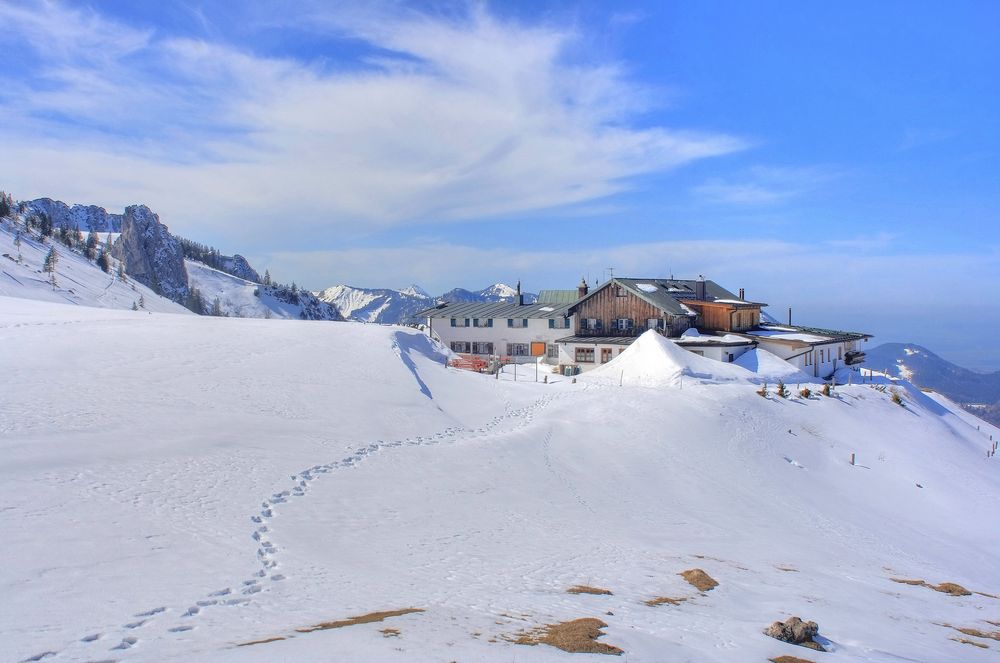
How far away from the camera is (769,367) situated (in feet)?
153

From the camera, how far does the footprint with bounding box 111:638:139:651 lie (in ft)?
24.6

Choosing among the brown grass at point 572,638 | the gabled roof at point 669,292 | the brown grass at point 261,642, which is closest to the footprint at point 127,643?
the brown grass at point 261,642

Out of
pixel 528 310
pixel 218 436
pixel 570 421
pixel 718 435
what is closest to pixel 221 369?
pixel 218 436

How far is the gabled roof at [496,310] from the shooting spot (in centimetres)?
6425

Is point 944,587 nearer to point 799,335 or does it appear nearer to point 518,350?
point 799,335

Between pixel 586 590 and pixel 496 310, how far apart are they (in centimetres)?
5633

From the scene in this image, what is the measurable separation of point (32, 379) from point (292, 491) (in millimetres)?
11681

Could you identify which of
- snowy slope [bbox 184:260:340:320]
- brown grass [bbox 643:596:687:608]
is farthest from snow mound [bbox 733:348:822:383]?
snowy slope [bbox 184:260:340:320]

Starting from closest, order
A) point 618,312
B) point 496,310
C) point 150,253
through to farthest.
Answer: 1. point 618,312
2. point 496,310
3. point 150,253

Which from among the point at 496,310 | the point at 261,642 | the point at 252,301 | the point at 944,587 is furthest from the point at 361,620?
the point at 252,301

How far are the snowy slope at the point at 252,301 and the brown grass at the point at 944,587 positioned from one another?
451 ft

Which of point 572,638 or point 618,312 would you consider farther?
point 618,312

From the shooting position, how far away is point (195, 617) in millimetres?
8656

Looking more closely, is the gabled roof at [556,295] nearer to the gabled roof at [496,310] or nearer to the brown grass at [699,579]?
the gabled roof at [496,310]
